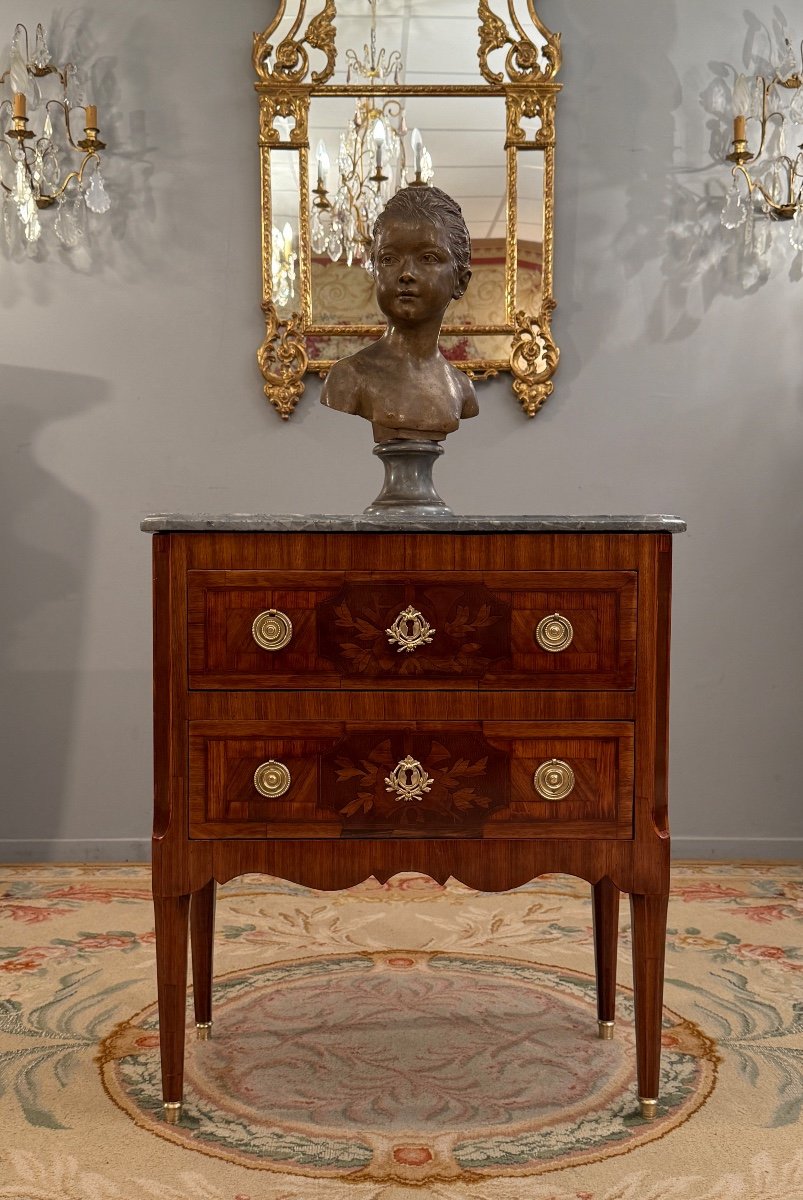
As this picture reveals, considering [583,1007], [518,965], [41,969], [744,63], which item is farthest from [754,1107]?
[744,63]

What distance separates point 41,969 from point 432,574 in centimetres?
155

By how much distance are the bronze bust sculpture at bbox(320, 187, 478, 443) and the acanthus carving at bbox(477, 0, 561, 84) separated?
1.70 metres

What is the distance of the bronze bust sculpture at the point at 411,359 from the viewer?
215 cm

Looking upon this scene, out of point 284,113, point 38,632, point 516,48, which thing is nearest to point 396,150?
point 284,113

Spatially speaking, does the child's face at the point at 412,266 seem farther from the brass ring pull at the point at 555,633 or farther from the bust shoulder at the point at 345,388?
the brass ring pull at the point at 555,633

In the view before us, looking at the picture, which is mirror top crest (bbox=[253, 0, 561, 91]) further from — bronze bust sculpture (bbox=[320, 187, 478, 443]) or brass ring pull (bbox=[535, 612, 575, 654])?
brass ring pull (bbox=[535, 612, 575, 654])

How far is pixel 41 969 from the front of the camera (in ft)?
8.89

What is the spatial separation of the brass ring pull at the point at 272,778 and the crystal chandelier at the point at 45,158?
8.01 ft

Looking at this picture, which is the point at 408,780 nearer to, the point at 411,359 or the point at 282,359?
the point at 411,359

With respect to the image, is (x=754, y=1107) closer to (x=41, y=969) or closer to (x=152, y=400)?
(x=41, y=969)

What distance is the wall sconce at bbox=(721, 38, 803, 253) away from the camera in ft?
12.0

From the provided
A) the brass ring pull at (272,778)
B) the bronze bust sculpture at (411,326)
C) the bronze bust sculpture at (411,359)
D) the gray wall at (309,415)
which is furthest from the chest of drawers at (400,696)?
the gray wall at (309,415)

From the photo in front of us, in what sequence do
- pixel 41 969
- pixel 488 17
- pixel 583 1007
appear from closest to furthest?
pixel 583 1007 → pixel 41 969 → pixel 488 17

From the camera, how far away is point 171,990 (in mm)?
1935
